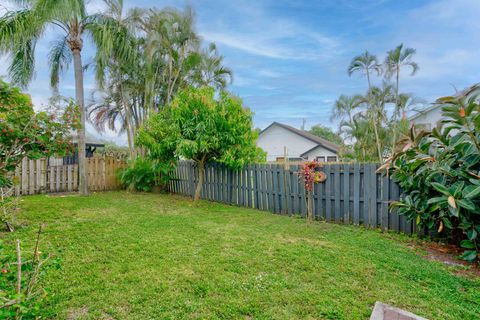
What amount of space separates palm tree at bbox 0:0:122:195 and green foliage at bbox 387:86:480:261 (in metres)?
6.66

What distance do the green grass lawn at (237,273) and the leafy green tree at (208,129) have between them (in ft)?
7.22

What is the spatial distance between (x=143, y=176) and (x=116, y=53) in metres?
4.10

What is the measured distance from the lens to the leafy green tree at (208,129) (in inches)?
251

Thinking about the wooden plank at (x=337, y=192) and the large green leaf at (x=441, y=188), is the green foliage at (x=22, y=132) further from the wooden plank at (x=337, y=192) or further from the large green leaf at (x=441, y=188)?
the large green leaf at (x=441, y=188)

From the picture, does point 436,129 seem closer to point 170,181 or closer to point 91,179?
point 170,181

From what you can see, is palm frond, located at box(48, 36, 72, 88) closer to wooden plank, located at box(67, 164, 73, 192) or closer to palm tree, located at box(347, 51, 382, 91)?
wooden plank, located at box(67, 164, 73, 192)

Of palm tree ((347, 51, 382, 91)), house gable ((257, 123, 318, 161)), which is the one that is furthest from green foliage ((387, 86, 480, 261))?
house gable ((257, 123, 318, 161))

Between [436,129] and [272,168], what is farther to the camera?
[272,168]

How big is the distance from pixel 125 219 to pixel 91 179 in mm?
5308

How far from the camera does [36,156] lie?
4.50 metres

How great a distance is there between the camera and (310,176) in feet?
17.4

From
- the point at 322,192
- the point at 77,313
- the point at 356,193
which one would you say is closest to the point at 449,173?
the point at 356,193

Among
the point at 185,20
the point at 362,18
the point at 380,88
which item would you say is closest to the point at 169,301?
the point at 362,18

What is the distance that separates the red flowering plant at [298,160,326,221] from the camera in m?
5.30
